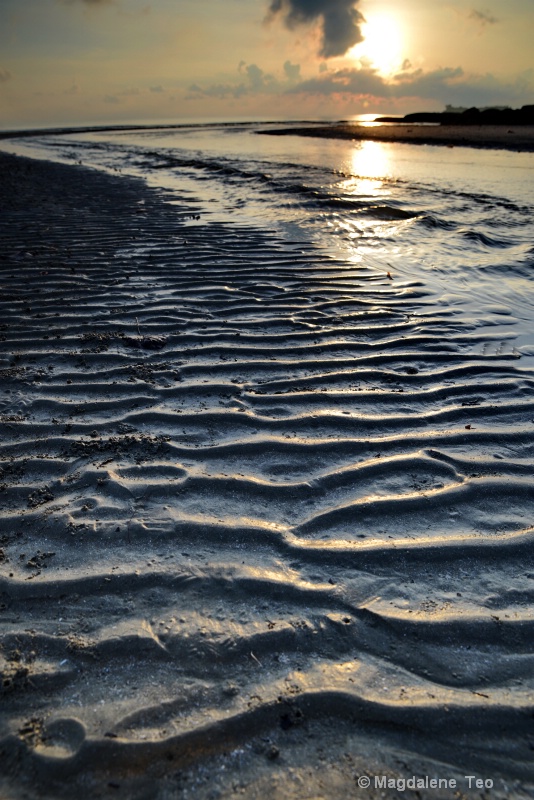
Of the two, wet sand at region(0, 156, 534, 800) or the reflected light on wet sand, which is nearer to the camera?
wet sand at region(0, 156, 534, 800)

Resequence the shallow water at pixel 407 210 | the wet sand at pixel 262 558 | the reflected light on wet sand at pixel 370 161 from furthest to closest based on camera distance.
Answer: the reflected light on wet sand at pixel 370 161 < the shallow water at pixel 407 210 < the wet sand at pixel 262 558

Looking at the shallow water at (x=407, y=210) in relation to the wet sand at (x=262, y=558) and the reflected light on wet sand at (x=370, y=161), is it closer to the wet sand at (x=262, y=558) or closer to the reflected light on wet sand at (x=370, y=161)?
the reflected light on wet sand at (x=370, y=161)

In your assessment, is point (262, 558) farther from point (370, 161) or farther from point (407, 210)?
point (370, 161)

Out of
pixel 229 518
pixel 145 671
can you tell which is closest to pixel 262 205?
pixel 229 518

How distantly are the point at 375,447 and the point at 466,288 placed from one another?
3218 millimetres

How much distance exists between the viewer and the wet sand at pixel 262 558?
1.38 m

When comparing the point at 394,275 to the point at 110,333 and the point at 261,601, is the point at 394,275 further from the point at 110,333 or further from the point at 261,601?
the point at 261,601

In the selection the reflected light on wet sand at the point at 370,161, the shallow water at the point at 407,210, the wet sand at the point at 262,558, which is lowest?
the wet sand at the point at 262,558

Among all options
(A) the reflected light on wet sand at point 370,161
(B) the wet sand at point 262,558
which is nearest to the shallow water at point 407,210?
(A) the reflected light on wet sand at point 370,161

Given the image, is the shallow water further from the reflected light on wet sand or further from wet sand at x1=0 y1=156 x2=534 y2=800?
wet sand at x1=0 y1=156 x2=534 y2=800

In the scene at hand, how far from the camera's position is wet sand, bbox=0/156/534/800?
138cm

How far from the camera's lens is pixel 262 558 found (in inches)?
77.4

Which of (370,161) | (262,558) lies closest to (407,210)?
(262,558)

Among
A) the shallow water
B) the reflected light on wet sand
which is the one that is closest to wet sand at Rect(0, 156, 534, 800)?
the shallow water
